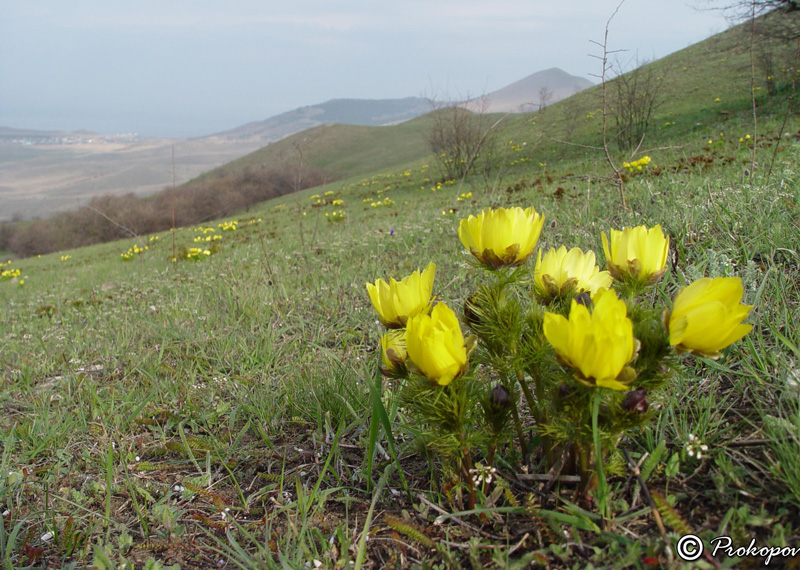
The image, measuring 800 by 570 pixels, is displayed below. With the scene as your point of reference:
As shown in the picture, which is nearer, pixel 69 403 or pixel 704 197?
pixel 69 403

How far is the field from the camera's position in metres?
1.06

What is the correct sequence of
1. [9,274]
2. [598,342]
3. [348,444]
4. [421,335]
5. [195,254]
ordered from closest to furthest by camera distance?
[598,342] < [421,335] < [348,444] < [195,254] < [9,274]

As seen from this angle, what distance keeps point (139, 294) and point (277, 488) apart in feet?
13.1

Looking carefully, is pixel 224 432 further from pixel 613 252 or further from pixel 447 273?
pixel 447 273

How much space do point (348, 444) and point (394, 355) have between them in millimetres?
772

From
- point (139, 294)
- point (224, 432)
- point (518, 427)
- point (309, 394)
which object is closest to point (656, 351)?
point (518, 427)

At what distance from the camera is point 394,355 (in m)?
1.08

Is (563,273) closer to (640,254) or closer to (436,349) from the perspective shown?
(640,254)

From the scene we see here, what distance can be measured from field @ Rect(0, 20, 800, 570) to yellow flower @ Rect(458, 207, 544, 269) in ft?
0.53

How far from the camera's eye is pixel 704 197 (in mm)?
3146

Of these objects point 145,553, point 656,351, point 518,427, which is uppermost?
point 656,351

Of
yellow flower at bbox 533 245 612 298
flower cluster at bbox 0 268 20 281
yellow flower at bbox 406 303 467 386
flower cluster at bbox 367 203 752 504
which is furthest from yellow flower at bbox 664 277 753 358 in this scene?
flower cluster at bbox 0 268 20 281

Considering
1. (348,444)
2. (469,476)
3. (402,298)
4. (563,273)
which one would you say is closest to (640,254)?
Result: (563,273)

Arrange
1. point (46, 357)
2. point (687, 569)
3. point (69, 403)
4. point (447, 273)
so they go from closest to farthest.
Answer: point (687, 569) < point (69, 403) < point (46, 357) < point (447, 273)
